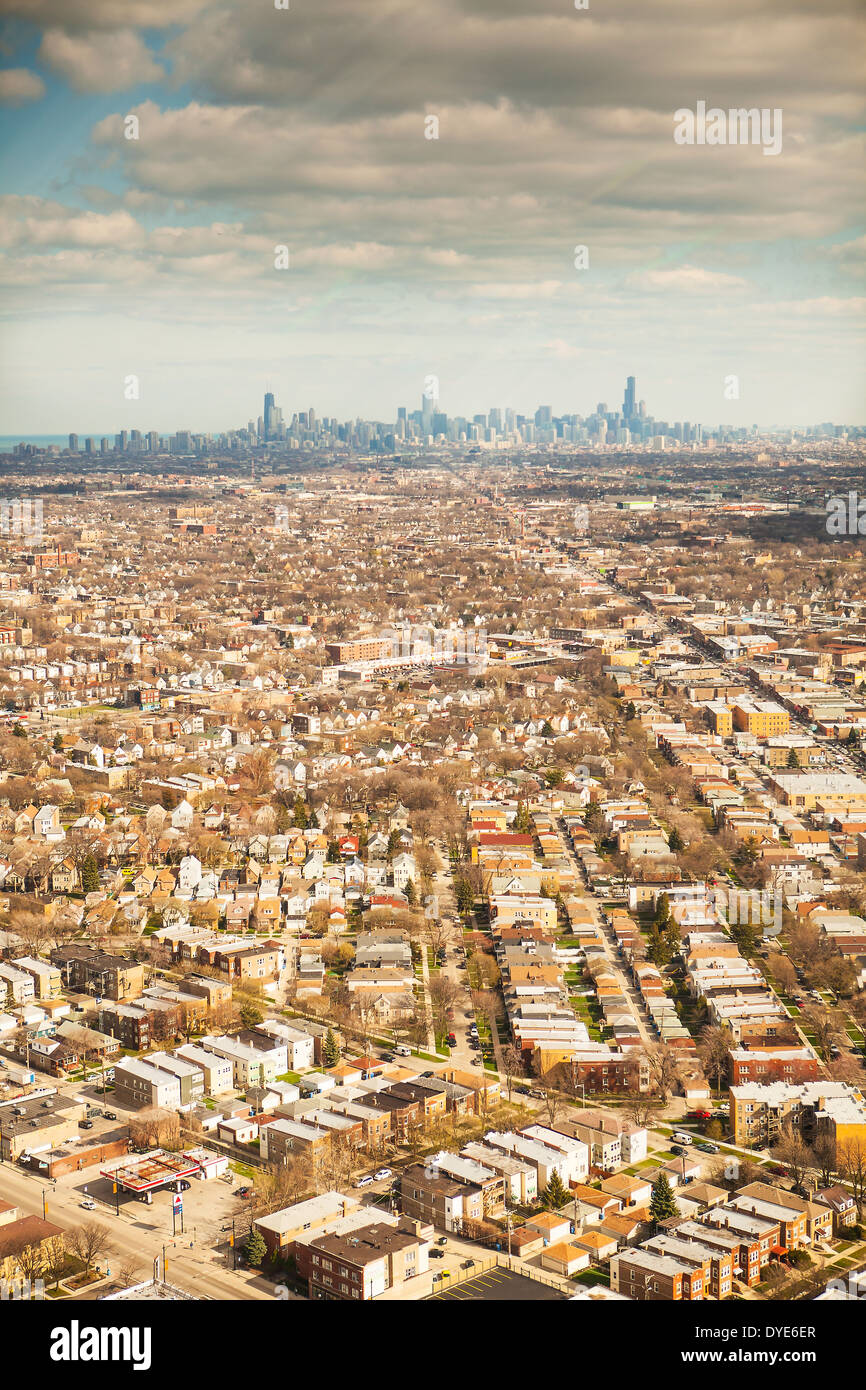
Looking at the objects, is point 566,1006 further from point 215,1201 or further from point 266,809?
point 266,809

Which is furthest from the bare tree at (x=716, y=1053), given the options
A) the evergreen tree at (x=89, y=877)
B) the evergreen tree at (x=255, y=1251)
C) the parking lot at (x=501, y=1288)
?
the evergreen tree at (x=89, y=877)

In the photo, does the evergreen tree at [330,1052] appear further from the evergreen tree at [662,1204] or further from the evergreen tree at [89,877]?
the evergreen tree at [89,877]

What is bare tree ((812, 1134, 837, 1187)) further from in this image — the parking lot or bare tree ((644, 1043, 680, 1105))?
the parking lot

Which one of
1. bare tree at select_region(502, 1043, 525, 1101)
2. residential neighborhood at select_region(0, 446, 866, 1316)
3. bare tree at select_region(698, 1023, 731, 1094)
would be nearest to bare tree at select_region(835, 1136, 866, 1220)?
residential neighborhood at select_region(0, 446, 866, 1316)

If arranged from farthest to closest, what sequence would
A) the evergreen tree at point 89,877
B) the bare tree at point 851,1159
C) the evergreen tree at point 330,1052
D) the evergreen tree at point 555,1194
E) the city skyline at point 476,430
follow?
1. the city skyline at point 476,430
2. the evergreen tree at point 89,877
3. the evergreen tree at point 330,1052
4. the bare tree at point 851,1159
5. the evergreen tree at point 555,1194

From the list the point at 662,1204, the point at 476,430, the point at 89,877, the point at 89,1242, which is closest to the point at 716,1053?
the point at 662,1204
